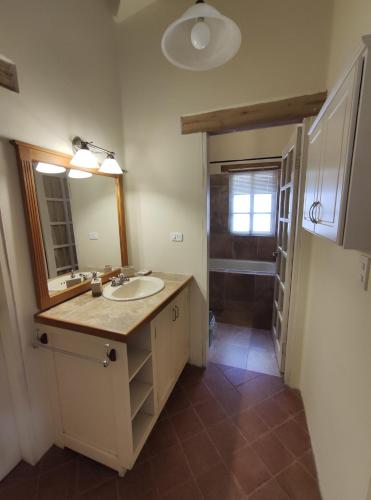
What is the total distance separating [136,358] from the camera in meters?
1.43

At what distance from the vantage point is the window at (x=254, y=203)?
11.9 ft

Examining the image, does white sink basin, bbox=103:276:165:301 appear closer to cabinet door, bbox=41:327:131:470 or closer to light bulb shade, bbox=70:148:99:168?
cabinet door, bbox=41:327:131:470

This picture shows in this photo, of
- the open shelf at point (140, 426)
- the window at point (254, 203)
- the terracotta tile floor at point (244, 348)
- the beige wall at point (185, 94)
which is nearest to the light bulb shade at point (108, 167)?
the beige wall at point (185, 94)

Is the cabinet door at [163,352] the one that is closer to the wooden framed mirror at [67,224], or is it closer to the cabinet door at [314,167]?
the wooden framed mirror at [67,224]

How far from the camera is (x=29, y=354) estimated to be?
134 cm

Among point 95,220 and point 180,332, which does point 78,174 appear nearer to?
point 95,220

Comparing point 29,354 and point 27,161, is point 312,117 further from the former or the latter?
point 29,354

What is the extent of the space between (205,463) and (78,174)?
2125 millimetres

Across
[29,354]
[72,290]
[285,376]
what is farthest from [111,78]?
[285,376]

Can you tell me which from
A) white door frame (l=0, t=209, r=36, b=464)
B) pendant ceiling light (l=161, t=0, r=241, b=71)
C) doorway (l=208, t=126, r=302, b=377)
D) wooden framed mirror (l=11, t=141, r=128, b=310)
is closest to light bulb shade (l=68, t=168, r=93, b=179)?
wooden framed mirror (l=11, t=141, r=128, b=310)

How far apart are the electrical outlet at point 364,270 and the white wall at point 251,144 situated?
9.06ft

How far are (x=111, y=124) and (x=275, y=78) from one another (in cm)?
136

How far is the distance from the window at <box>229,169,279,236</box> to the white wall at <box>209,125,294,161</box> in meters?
0.32

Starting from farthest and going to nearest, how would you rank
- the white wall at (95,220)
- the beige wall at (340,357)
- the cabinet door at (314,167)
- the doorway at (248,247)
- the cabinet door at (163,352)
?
the doorway at (248,247)
the white wall at (95,220)
the cabinet door at (163,352)
the cabinet door at (314,167)
the beige wall at (340,357)
